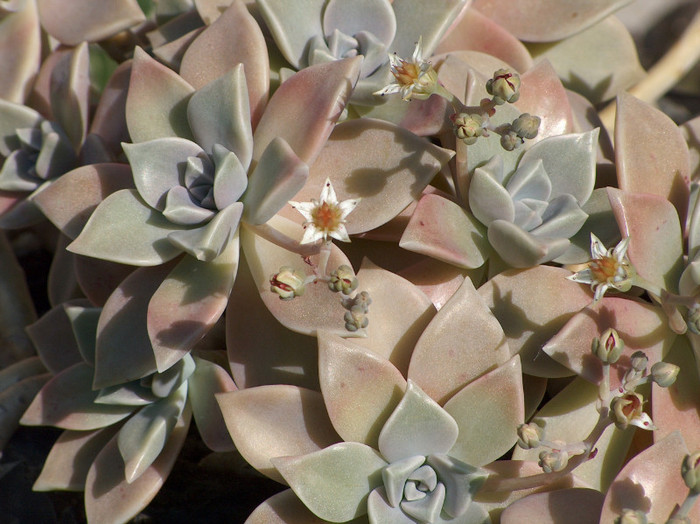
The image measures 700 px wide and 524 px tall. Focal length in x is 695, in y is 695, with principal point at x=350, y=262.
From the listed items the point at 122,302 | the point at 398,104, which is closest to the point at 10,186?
the point at 122,302

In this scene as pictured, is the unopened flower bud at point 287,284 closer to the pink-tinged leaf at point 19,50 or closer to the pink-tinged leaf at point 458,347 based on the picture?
the pink-tinged leaf at point 458,347

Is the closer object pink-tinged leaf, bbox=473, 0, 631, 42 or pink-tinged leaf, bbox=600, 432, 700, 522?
pink-tinged leaf, bbox=600, 432, 700, 522

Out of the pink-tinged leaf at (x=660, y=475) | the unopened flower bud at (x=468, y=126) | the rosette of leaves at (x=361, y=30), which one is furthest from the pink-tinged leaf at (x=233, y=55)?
the pink-tinged leaf at (x=660, y=475)

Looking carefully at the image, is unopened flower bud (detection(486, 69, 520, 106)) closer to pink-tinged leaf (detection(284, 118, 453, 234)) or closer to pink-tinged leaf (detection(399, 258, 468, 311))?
pink-tinged leaf (detection(284, 118, 453, 234))

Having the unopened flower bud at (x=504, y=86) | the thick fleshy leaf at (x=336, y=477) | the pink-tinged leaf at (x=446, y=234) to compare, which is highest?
the unopened flower bud at (x=504, y=86)

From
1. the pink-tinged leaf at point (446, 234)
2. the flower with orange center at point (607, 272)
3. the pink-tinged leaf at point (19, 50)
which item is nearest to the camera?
the flower with orange center at point (607, 272)

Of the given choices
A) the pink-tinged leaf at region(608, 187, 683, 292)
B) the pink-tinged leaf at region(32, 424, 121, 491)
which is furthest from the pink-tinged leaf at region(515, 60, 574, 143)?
the pink-tinged leaf at region(32, 424, 121, 491)
